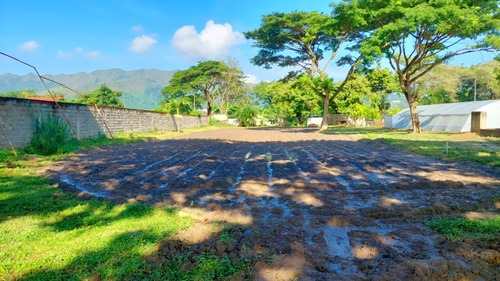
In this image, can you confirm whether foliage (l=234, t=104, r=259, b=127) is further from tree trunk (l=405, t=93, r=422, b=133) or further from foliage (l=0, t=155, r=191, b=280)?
foliage (l=0, t=155, r=191, b=280)

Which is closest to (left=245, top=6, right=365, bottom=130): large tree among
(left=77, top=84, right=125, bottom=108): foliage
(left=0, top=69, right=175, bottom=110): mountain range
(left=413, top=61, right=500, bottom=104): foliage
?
(left=413, top=61, right=500, bottom=104): foliage

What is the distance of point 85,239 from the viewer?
9.02 ft

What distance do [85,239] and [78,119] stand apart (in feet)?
39.2

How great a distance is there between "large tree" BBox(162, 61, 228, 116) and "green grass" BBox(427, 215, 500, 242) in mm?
35324

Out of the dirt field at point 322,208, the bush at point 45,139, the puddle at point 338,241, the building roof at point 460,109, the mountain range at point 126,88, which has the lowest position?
the puddle at point 338,241

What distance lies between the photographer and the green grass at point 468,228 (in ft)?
8.91

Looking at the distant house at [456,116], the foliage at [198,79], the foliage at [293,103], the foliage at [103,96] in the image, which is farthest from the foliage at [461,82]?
the foliage at [103,96]

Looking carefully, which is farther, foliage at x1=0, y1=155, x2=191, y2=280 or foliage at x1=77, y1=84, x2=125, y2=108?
foliage at x1=77, y1=84, x2=125, y2=108

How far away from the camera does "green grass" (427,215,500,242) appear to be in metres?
2.72

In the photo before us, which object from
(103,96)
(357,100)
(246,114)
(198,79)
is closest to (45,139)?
(198,79)

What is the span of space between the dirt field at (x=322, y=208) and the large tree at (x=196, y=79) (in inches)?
1224

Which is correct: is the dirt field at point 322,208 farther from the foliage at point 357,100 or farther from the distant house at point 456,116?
the foliage at point 357,100

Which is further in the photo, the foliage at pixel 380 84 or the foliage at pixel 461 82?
the foliage at pixel 380 84

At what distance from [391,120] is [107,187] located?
2769 cm
